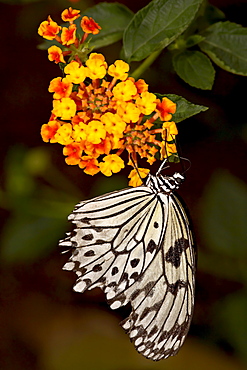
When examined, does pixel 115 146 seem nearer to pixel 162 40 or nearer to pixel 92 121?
pixel 92 121

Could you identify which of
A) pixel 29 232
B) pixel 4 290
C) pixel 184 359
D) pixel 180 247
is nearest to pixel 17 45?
pixel 29 232

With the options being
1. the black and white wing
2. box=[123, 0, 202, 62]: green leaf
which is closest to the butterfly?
the black and white wing

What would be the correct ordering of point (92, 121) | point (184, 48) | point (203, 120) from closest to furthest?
point (92, 121) → point (184, 48) → point (203, 120)

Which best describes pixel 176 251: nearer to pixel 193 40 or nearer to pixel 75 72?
pixel 75 72

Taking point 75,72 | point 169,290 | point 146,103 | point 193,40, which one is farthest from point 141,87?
point 169,290

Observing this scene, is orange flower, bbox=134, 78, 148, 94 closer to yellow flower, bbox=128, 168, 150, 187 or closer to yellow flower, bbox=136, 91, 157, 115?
yellow flower, bbox=136, 91, 157, 115

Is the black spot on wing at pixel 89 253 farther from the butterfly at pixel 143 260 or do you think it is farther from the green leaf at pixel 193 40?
the green leaf at pixel 193 40
